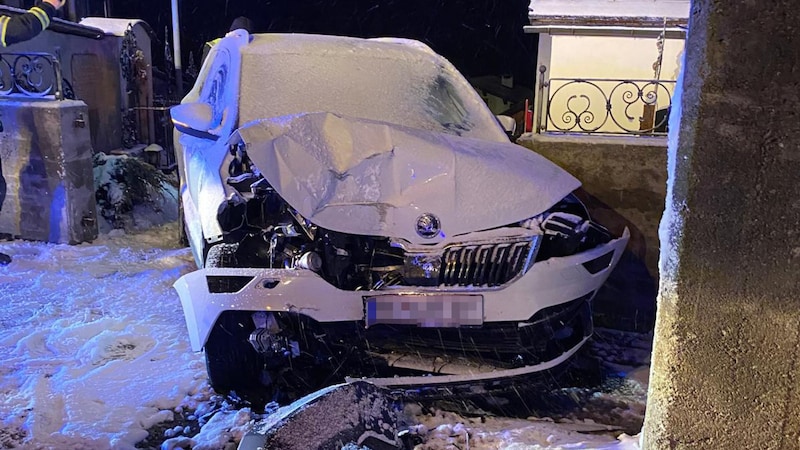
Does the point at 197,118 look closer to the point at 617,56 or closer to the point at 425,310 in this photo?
the point at 425,310

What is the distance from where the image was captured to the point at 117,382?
4164 mm

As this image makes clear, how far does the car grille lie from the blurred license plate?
11 cm

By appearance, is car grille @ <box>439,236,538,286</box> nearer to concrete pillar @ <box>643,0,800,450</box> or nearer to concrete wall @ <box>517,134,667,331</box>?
concrete pillar @ <box>643,0,800,450</box>

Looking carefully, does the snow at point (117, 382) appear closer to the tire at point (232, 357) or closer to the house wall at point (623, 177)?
the tire at point (232, 357)

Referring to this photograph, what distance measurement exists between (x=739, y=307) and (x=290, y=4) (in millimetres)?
27284

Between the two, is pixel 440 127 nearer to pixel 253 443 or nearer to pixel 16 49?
pixel 253 443

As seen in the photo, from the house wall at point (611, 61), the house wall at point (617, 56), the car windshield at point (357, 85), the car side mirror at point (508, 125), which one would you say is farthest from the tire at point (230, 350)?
the house wall at point (617, 56)

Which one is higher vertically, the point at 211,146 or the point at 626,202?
the point at 211,146

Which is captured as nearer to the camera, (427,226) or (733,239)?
(733,239)

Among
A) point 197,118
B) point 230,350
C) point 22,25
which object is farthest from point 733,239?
point 22,25

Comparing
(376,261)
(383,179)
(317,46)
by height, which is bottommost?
(376,261)

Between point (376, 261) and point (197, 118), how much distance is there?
6.23 feet

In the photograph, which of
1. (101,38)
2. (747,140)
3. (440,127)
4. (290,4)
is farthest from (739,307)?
(290,4)

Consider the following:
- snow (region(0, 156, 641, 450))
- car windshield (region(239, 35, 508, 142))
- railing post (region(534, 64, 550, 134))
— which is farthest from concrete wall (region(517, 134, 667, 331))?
snow (region(0, 156, 641, 450))
